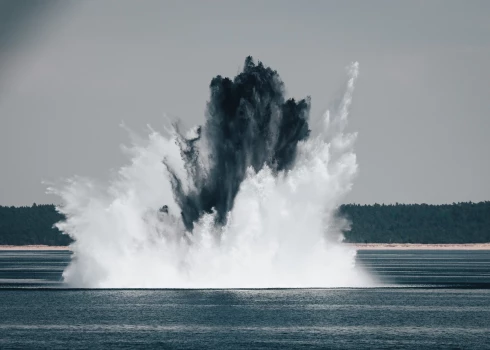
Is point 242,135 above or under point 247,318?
above

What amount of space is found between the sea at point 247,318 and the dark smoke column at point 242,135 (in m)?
10.2

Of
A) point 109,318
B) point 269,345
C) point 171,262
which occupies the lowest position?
point 269,345

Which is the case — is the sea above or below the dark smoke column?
below

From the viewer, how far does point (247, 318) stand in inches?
3396

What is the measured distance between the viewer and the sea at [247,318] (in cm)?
7231

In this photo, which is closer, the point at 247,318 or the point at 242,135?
the point at 247,318

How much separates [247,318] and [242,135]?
76.5 feet

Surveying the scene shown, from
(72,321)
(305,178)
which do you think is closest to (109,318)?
(72,321)

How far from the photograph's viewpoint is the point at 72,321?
85250 millimetres

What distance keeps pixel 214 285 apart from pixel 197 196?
843 centimetres

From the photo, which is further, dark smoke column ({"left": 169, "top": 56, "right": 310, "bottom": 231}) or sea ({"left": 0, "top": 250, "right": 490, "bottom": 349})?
dark smoke column ({"left": 169, "top": 56, "right": 310, "bottom": 231})

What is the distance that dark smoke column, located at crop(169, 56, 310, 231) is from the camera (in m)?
104

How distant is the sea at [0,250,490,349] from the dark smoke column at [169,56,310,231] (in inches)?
401

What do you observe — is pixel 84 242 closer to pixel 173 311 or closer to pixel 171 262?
pixel 171 262
